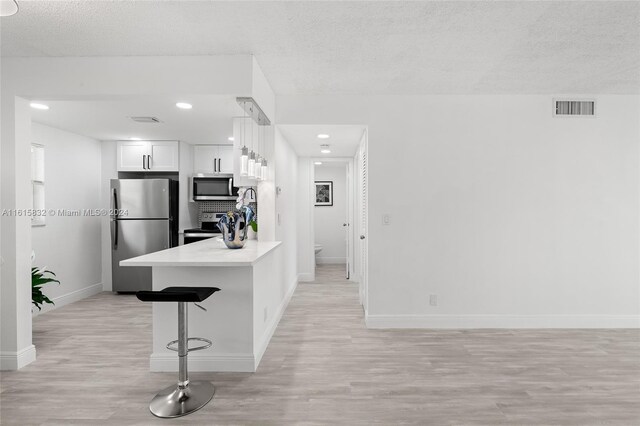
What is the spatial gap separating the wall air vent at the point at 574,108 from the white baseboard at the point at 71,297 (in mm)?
6168

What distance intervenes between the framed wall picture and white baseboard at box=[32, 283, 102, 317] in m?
4.92

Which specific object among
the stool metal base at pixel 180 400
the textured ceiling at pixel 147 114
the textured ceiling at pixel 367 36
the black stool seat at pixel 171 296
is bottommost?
the stool metal base at pixel 180 400

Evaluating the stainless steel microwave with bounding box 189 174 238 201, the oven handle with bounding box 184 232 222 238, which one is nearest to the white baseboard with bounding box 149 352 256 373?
the oven handle with bounding box 184 232 222 238

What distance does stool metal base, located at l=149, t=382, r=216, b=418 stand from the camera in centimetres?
231

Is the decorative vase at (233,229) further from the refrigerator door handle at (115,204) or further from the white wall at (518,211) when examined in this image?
the refrigerator door handle at (115,204)

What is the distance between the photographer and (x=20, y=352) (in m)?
3.02

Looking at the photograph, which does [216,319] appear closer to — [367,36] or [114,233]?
[367,36]

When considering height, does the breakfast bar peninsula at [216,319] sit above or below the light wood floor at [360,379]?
above

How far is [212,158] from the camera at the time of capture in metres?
5.99

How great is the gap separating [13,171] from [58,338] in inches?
65.8

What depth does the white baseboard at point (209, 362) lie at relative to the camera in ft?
9.56

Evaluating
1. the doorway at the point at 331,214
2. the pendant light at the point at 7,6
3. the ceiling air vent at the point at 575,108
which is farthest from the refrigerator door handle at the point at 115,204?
the ceiling air vent at the point at 575,108

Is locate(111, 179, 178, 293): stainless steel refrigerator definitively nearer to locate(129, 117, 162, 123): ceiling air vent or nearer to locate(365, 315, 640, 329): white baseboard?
locate(129, 117, 162, 123): ceiling air vent

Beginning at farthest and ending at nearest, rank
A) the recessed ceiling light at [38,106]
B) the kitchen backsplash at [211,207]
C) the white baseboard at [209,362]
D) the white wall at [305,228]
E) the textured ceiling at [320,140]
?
the white wall at [305,228], the kitchen backsplash at [211,207], the textured ceiling at [320,140], the recessed ceiling light at [38,106], the white baseboard at [209,362]
